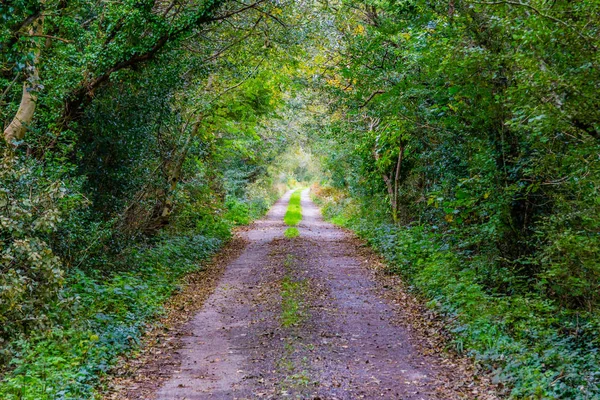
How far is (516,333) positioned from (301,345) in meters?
3.09

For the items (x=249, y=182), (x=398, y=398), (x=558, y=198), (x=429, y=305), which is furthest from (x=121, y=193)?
(x=249, y=182)

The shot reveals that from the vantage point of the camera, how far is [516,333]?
7.29 metres

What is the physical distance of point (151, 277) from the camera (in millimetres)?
12062

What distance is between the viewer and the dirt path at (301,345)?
6.50 m

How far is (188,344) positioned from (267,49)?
8.79 meters

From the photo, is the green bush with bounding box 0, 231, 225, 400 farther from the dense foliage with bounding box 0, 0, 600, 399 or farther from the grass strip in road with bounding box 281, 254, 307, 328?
the grass strip in road with bounding box 281, 254, 307, 328

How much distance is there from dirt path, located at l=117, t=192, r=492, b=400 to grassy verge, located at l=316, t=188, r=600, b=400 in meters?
0.66

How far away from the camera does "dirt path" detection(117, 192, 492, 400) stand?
256 inches

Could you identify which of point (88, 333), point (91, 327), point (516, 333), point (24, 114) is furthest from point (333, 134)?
point (88, 333)

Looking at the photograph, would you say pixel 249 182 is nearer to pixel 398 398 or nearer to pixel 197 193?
pixel 197 193

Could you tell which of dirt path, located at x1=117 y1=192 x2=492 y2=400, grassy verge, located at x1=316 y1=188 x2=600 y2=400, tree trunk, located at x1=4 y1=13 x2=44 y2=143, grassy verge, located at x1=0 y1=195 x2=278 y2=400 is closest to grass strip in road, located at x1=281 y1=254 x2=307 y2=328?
dirt path, located at x1=117 y1=192 x2=492 y2=400

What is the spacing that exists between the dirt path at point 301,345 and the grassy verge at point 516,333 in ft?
2.15

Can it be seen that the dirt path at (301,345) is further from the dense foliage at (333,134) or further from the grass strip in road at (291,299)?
the dense foliage at (333,134)

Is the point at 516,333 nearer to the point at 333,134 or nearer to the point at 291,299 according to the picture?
the point at 291,299
